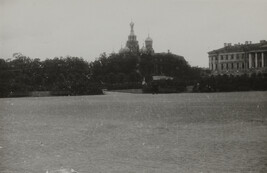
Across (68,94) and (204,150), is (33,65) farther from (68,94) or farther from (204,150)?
(204,150)

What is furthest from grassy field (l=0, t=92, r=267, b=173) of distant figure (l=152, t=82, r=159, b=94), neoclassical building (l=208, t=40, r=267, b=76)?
neoclassical building (l=208, t=40, r=267, b=76)

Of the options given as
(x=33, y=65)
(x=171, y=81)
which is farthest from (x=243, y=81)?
(x=33, y=65)

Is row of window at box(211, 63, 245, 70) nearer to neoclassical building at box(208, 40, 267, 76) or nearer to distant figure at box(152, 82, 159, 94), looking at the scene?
neoclassical building at box(208, 40, 267, 76)

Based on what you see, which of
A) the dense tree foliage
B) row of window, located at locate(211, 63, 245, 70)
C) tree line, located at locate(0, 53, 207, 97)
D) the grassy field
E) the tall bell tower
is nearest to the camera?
the grassy field

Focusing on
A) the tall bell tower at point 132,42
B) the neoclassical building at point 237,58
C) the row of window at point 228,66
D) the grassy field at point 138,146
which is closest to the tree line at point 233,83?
the neoclassical building at point 237,58

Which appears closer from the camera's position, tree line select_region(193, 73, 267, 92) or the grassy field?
the grassy field

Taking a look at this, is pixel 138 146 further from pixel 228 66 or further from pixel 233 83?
pixel 228 66

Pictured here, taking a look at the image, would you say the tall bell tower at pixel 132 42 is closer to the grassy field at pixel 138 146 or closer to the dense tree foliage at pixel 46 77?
the dense tree foliage at pixel 46 77

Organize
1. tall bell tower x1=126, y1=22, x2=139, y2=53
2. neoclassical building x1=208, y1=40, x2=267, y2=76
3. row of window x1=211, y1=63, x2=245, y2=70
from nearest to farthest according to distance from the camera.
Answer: neoclassical building x1=208, y1=40, x2=267, y2=76 < row of window x1=211, y1=63, x2=245, y2=70 < tall bell tower x1=126, y1=22, x2=139, y2=53
